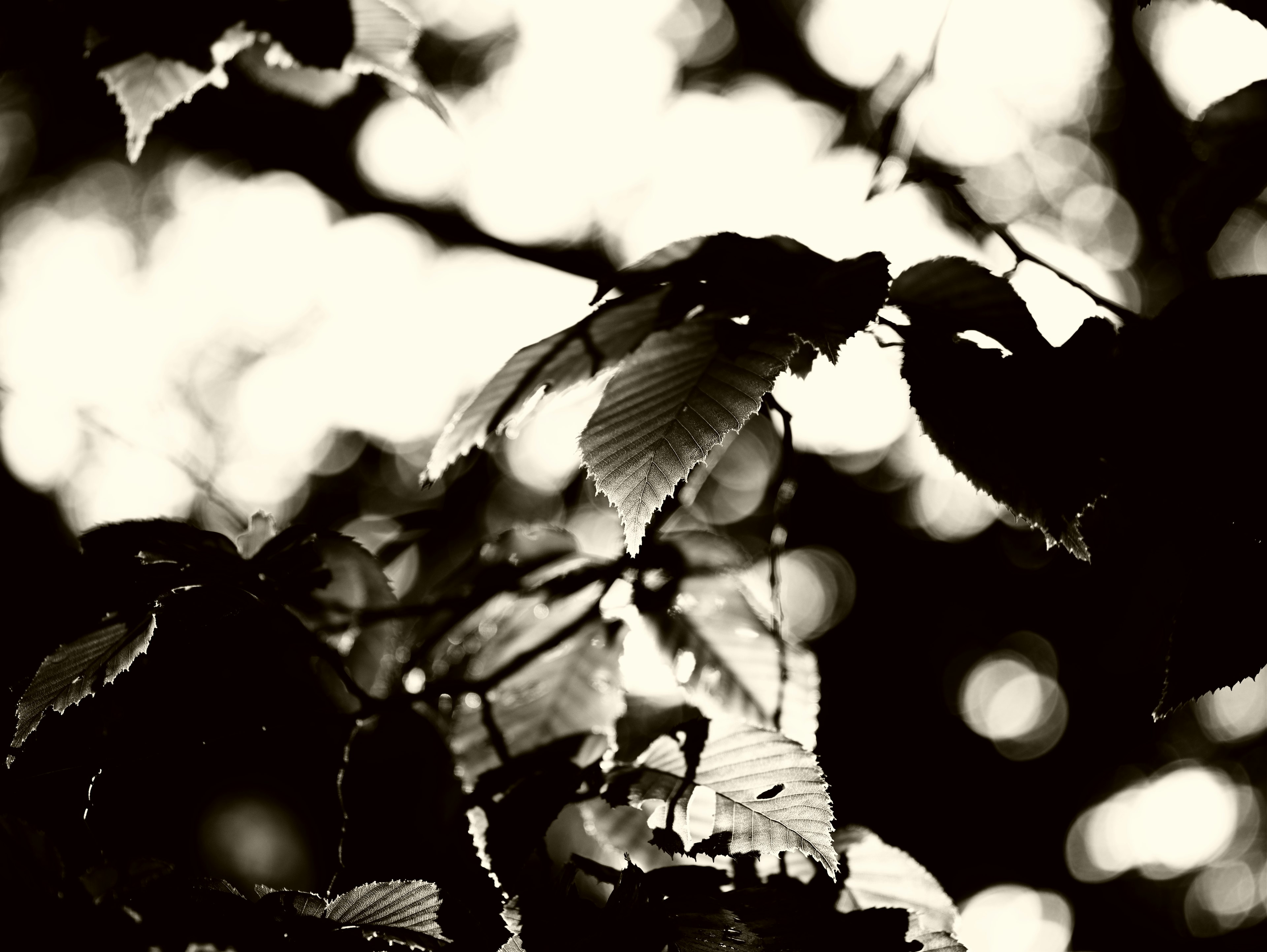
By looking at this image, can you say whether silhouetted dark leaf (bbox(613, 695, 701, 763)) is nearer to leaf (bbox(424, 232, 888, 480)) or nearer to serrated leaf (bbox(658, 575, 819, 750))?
serrated leaf (bbox(658, 575, 819, 750))

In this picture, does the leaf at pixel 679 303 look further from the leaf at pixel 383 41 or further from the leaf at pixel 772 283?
the leaf at pixel 383 41

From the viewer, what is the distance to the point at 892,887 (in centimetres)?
79

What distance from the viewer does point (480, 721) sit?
0.89m

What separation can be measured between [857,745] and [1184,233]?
12.3ft

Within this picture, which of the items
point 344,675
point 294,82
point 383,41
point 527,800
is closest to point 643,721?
point 527,800

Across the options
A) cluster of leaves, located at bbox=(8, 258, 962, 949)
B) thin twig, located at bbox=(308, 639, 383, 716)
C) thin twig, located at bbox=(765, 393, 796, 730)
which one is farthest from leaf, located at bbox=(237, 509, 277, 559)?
thin twig, located at bbox=(765, 393, 796, 730)

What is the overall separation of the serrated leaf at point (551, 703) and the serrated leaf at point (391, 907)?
19 centimetres

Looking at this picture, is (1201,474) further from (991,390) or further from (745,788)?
(745,788)

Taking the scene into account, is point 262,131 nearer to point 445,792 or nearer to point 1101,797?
point 445,792

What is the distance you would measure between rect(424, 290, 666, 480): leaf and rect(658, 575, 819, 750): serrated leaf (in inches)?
13.2

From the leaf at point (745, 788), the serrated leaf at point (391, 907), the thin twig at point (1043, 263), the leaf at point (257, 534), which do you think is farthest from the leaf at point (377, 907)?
the thin twig at point (1043, 263)

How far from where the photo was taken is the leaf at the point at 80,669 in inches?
24.8

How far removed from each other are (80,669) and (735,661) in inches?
23.7

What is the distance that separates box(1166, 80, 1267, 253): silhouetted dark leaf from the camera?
0.78 metres
